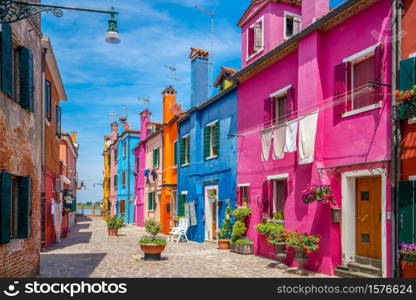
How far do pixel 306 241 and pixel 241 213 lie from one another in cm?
463

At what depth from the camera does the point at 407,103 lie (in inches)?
302

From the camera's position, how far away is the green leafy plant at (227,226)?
15586 millimetres

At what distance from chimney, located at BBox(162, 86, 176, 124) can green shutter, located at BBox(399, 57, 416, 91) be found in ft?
60.6

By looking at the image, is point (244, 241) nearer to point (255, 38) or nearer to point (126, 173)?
point (255, 38)

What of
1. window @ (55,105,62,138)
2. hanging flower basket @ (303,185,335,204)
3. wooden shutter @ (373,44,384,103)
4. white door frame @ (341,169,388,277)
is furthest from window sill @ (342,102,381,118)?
window @ (55,105,62,138)

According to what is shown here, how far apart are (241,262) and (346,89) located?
19.5ft

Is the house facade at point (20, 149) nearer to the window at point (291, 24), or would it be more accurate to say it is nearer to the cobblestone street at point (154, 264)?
the cobblestone street at point (154, 264)

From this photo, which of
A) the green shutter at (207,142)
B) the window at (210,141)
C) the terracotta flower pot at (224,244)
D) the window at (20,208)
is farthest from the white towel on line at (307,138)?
the green shutter at (207,142)

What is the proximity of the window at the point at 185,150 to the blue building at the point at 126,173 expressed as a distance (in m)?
17.3

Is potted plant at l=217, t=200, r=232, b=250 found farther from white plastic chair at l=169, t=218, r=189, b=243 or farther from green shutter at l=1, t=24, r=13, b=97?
green shutter at l=1, t=24, r=13, b=97

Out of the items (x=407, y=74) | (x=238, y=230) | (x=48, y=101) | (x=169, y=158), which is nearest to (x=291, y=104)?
(x=407, y=74)

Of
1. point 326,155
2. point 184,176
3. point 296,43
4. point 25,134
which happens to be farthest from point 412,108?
point 184,176

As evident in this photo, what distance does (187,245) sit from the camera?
17.7 metres

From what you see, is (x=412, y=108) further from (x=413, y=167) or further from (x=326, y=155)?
(x=326, y=155)
